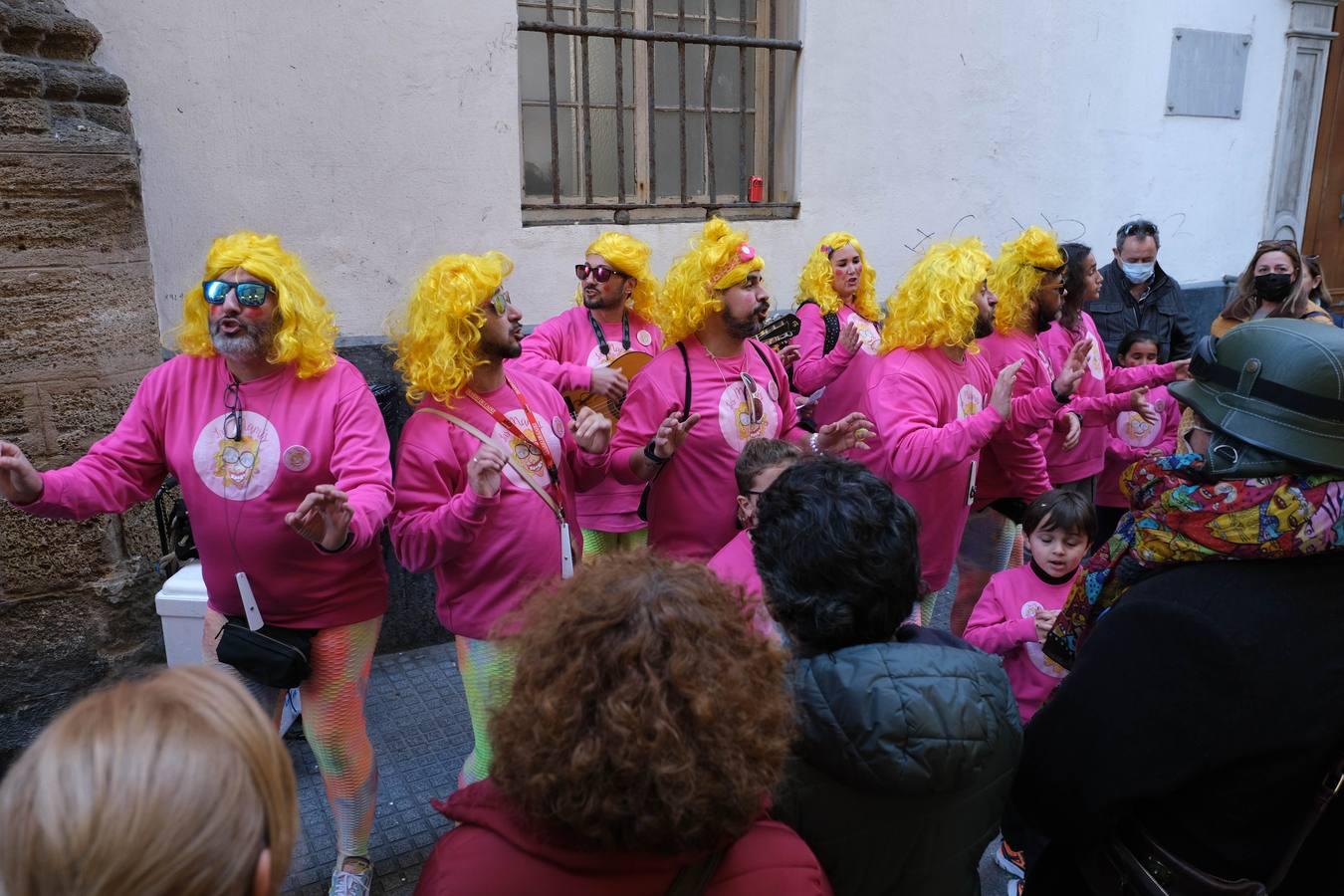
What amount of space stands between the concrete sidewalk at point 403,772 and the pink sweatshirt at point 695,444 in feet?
4.18

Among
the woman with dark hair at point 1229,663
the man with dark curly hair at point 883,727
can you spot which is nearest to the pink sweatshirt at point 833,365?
the man with dark curly hair at point 883,727

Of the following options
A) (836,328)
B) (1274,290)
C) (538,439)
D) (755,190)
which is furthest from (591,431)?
(1274,290)

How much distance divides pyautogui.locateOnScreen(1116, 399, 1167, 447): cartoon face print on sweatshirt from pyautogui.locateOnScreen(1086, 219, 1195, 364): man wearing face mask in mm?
977

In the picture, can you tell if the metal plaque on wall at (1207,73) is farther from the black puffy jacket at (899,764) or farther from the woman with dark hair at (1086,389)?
the black puffy jacket at (899,764)

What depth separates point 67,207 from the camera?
3.54 metres

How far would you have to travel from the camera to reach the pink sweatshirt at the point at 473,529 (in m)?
2.79

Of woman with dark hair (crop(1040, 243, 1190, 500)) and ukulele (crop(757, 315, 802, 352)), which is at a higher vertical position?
ukulele (crop(757, 315, 802, 352))

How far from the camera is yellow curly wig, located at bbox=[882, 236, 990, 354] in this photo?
363 centimetres

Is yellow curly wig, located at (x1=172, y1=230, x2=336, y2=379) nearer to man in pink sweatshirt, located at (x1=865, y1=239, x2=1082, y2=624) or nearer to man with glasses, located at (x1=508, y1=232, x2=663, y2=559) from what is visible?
man with glasses, located at (x1=508, y1=232, x2=663, y2=559)

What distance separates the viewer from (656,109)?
229 inches

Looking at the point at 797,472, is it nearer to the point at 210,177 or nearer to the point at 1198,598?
the point at 1198,598

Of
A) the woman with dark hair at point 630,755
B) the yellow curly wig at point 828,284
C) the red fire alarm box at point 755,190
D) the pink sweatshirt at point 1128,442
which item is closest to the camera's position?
the woman with dark hair at point 630,755

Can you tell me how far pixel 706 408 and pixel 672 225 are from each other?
2.51 m

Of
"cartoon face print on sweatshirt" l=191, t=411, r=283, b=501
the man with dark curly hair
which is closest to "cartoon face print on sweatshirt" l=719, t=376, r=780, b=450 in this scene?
"cartoon face print on sweatshirt" l=191, t=411, r=283, b=501
